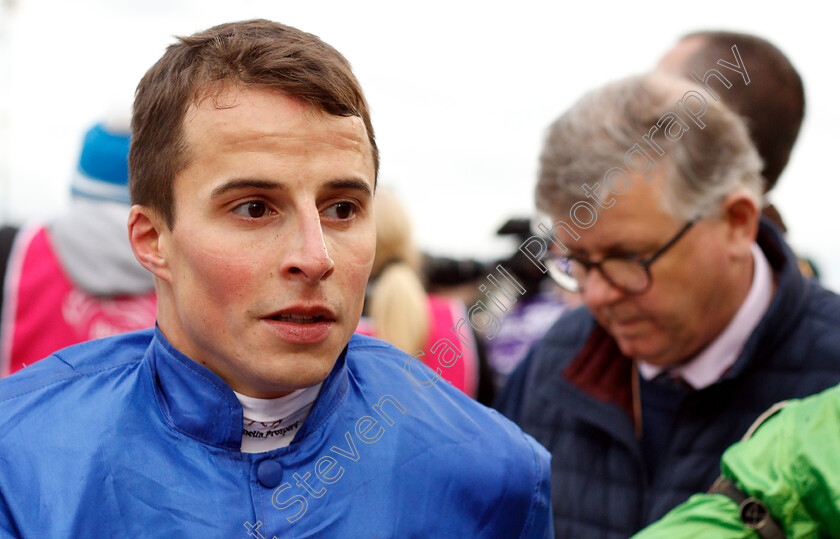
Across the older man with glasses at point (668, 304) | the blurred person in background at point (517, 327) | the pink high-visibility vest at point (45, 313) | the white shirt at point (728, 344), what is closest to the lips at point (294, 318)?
the older man with glasses at point (668, 304)

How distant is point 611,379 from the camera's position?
2.61m

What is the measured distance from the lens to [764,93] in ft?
9.73

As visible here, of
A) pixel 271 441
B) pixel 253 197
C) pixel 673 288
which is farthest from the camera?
pixel 673 288

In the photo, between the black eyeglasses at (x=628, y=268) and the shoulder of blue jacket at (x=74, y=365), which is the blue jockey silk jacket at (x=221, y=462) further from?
the black eyeglasses at (x=628, y=268)

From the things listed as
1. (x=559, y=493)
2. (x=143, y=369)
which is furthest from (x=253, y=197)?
(x=559, y=493)

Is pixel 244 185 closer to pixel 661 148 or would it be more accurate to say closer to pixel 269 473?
pixel 269 473

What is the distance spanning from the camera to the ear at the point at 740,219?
7.87ft

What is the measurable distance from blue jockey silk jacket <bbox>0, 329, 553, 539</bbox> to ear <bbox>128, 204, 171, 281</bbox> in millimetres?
153

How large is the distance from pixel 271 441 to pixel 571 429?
4.37 ft

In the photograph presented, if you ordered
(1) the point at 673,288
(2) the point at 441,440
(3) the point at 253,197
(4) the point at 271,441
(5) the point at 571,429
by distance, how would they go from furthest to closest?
(5) the point at 571,429 < (1) the point at 673,288 < (2) the point at 441,440 < (4) the point at 271,441 < (3) the point at 253,197

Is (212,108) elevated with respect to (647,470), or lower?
elevated

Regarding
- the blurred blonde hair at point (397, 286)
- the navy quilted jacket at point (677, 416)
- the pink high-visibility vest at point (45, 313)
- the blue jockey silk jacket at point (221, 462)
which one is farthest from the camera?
the blurred blonde hair at point (397, 286)

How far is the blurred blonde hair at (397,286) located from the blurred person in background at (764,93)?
150 cm

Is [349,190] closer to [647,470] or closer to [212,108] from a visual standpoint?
[212,108]
